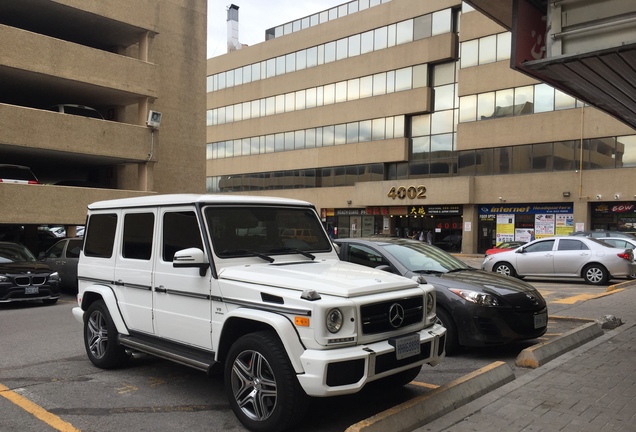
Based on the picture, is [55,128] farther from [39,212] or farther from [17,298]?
[17,298]

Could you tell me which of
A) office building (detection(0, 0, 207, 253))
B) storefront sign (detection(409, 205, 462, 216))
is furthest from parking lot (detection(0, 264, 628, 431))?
storefront sign (detection(409, 205, 462, 216))

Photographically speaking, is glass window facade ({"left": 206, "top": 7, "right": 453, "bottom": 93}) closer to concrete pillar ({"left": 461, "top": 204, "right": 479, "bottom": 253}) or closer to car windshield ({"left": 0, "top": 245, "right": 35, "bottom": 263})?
concrete pillar ({"left": 461, "top": 204, "right": 479, "bottom": 253})

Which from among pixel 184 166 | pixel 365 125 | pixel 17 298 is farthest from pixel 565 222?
pixel 17 298

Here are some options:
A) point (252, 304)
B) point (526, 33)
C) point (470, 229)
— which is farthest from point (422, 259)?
point (470, 229)

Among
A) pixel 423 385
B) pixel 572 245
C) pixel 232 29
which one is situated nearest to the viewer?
pixel 423 385

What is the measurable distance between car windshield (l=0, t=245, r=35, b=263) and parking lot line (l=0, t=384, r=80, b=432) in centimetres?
783

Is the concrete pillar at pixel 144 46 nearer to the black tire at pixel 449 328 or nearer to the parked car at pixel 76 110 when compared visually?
the parked car at pixel 76 110

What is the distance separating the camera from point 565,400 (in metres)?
5.21

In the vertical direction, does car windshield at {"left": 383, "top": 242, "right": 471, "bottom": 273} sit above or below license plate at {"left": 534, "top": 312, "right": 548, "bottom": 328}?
above

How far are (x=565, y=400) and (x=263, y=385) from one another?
2949 mm

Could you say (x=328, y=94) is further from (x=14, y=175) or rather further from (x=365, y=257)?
(x=365, y=257)

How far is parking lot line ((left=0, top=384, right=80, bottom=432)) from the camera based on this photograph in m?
4.65

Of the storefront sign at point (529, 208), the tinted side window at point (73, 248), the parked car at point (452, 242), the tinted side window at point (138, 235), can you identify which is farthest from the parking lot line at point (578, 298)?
the parked car at point (452, 242)

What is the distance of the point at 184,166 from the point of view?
2591cm
